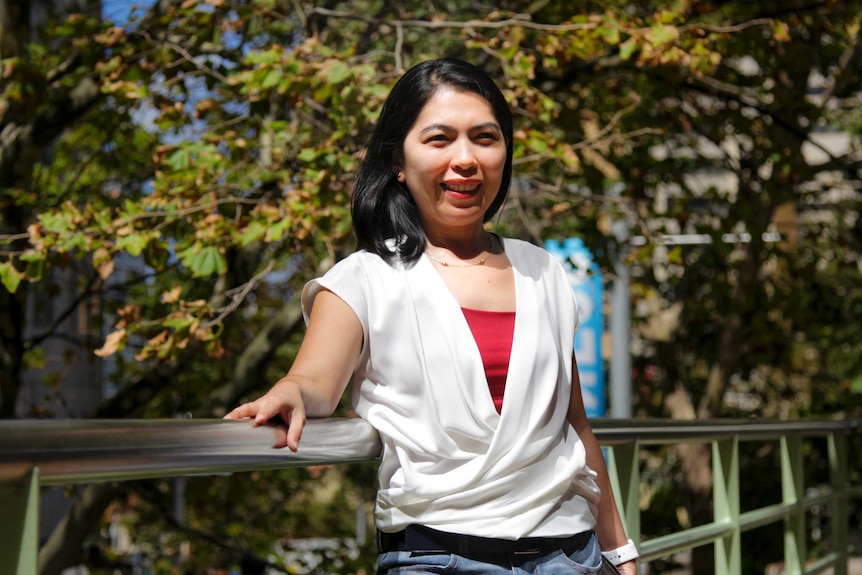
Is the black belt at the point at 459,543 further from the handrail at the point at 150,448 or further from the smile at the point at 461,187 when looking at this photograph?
the smile at the point at 461,187

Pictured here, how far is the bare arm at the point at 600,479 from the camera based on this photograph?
7.23ft

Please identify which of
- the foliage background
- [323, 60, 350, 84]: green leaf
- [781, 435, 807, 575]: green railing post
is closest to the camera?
[781, 435, 807, 575]: green railing post

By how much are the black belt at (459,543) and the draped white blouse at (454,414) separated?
0.6 inches

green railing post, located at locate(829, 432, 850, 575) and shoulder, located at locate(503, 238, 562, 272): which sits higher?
shoulder, located at locate(503, 238, 562, 272)

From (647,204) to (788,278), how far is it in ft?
6.46

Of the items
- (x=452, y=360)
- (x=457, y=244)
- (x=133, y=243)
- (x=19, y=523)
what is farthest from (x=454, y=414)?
(x=133, y=243)

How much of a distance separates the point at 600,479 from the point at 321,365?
60 centimetres

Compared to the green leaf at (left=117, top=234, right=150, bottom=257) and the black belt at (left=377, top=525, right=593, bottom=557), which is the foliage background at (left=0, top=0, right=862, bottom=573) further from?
the black belt at (left=377, top=525, right=593, bottom=557)

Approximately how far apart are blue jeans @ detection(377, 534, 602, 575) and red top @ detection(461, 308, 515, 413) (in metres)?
0.24

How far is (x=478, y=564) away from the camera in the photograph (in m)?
1.90

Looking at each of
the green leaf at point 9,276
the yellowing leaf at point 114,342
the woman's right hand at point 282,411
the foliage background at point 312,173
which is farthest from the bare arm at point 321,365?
the green leaf at point 9,276

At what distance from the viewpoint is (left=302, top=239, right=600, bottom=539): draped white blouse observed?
1895mm

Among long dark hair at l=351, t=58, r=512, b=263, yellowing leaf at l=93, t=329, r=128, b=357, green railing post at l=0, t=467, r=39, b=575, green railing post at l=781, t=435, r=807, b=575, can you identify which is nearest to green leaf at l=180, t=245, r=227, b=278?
yellowing leaf at l=93, t=329, r=128, b=357

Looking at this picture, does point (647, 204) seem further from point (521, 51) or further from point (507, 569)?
point (507, 569)
